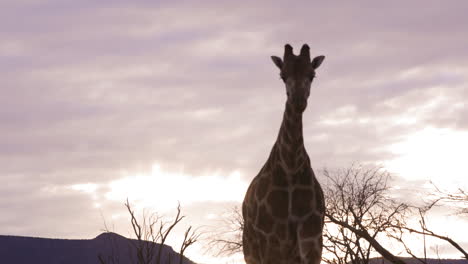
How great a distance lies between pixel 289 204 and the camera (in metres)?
11.4

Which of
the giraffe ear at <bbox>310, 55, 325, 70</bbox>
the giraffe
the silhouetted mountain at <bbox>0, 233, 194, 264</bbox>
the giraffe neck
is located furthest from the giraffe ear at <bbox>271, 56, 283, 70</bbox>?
the silhouetted mountain at <bbox>0, 233, 194, 264</bbox>

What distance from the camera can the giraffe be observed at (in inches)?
440

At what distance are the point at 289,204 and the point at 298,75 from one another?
2143mm

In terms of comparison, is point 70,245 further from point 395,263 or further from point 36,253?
point 395,263

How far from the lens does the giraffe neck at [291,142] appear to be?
1104cm

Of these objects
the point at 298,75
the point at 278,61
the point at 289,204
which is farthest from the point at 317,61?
the point at 289,204

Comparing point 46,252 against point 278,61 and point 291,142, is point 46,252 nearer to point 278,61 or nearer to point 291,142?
point 278,61

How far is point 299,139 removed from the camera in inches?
446

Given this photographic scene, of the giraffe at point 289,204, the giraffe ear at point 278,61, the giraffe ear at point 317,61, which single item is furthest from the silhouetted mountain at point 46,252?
the giraffe ear at point 317,61

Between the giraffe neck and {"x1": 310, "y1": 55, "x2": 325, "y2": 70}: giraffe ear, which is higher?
{"x1": 310, "y1": 55, "x2": 325, "y2": 70}: giraffe ear

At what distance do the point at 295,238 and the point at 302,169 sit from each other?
1.07 metres

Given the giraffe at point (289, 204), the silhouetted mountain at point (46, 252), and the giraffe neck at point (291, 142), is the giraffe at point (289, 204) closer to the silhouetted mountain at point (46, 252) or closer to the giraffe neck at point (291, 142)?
the giraffe neck at point (291, 142)

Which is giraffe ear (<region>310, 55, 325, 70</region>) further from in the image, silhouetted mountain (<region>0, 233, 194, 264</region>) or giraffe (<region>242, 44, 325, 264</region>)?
silhouetted mountain (<region>0, 233, 194, 264</region>)

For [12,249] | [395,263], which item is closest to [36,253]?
[12,249]
